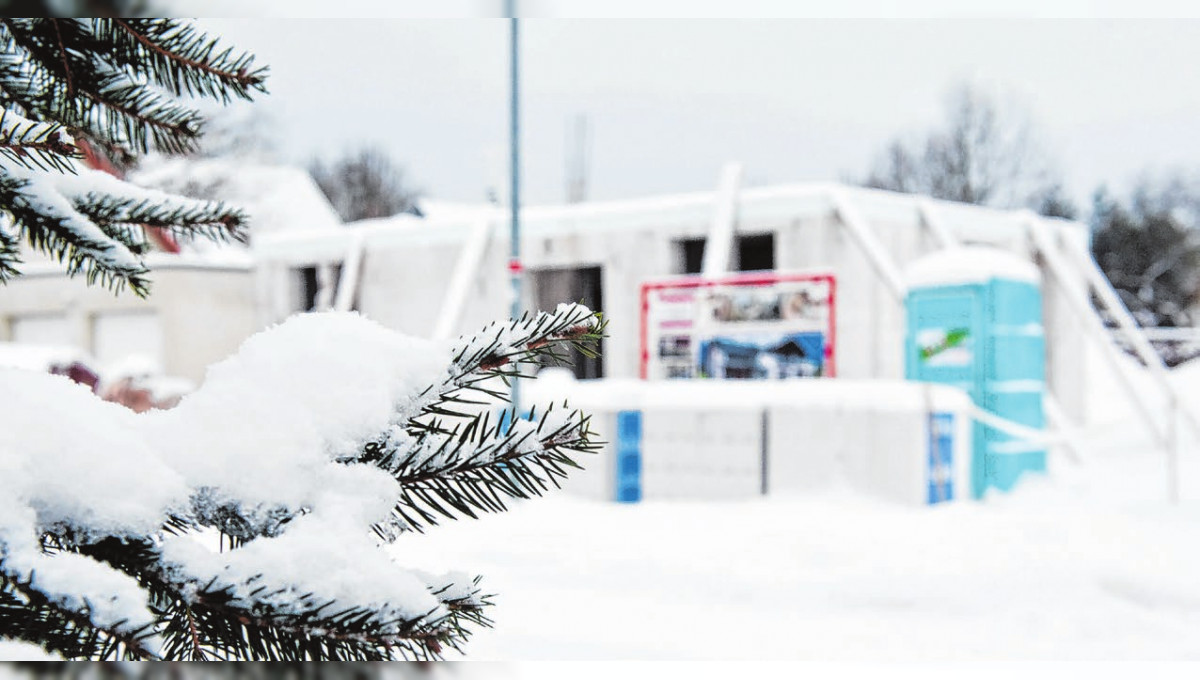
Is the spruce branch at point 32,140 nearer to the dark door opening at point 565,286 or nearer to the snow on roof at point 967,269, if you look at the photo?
the snow on roof at point 967,269

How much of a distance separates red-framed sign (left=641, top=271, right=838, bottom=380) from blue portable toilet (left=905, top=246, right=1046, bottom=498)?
4.57ft

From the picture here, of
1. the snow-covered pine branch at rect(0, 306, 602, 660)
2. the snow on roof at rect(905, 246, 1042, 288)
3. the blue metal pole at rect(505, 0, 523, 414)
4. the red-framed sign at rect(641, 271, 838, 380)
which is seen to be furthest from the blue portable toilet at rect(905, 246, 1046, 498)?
the snow-covered pine branch at rect(0, 306, 602, 660)

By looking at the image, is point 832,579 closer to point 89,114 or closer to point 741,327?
point 89,114

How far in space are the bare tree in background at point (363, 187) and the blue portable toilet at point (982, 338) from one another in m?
24.9

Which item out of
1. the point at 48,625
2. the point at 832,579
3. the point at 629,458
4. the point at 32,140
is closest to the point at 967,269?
the point at 629,458

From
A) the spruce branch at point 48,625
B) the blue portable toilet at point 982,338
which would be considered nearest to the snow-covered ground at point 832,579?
the blue portable toilet at point 982,338

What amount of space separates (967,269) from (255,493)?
356 inches

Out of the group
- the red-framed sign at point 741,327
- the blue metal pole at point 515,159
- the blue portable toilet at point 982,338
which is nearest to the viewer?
the blue metal pole at point 515,159

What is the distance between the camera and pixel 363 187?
34094 mm

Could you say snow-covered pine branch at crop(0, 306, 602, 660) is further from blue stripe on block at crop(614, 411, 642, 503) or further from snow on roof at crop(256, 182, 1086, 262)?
snow on roof at crop(256, 182, 1086, 262)

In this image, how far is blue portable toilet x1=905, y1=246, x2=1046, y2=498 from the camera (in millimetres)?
9078

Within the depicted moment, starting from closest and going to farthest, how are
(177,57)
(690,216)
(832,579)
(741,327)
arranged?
(177,57), (832,579), (741,327), (690,216)

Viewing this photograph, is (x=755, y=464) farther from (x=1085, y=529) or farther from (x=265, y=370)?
(x=265, y=370)

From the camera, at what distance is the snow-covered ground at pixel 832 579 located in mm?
4645
